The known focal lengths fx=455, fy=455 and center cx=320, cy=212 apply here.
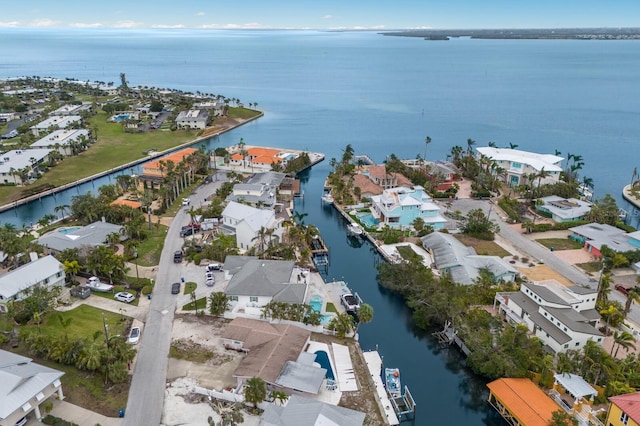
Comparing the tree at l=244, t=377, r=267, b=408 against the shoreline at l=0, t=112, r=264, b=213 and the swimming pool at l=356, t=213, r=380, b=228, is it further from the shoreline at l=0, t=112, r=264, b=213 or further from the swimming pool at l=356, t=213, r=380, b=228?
the shoreline at l=0, t=112, r=264, b=213

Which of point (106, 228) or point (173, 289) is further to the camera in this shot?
point (106, 228)

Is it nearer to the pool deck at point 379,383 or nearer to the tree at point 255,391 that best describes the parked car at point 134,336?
the tree at point 255,391

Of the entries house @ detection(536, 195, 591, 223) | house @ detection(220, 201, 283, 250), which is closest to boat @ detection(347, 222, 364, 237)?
house @ detection(220, 201, 283, 250)

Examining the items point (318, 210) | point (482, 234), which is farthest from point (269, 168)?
point (482, 234)

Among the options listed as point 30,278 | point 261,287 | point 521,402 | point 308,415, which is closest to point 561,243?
point 521,402

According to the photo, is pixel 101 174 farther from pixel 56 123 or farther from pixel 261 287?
pixel 261 287

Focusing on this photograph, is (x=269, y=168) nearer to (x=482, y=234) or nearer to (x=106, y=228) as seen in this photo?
(x=106, y=228)
